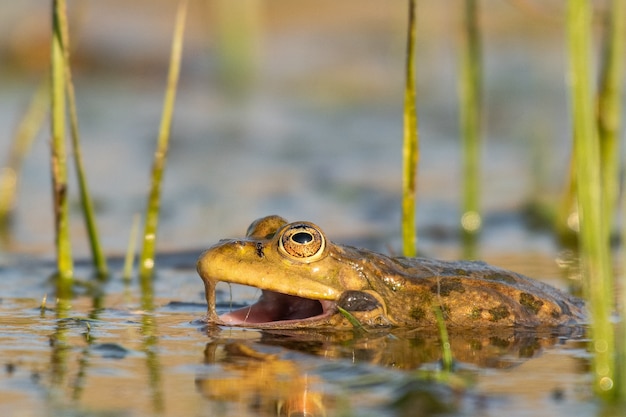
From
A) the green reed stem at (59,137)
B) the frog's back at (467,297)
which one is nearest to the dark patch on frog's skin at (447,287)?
the frog's back at (467,297)

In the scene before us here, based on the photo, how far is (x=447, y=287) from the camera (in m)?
5.16

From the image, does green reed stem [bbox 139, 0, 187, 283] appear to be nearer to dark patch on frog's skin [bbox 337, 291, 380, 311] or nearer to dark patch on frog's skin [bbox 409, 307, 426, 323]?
dark patch on frog's skin [bbox 337, 291, 380, 311]

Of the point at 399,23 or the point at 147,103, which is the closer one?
the point at 147,103

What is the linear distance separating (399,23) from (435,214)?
32.2 ft

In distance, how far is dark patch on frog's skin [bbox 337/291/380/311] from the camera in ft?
Result: 16.3

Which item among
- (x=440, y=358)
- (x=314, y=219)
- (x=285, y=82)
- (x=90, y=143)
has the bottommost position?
(x=440, y=358)

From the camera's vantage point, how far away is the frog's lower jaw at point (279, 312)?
4984 mm

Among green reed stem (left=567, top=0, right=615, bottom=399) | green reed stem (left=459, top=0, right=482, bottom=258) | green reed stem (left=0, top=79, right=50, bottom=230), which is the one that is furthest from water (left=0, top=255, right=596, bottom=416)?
green reed stem (left=459, top=0, right=482, bottom=258)

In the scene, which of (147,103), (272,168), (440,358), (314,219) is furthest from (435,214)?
(147,103)

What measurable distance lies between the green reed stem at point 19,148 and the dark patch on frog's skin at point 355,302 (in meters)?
2.67

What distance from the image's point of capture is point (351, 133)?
1521cm

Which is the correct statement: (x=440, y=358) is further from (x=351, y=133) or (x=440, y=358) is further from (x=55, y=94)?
(x=351, y=133)

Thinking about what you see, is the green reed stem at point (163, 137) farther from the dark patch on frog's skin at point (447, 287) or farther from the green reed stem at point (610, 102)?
the green reed stem at point (610, 102)

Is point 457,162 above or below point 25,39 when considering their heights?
below
